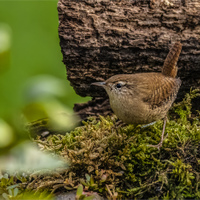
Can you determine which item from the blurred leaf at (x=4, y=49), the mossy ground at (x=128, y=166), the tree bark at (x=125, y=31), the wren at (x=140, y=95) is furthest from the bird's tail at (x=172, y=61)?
the blurred leaf at (x=4, y=49)

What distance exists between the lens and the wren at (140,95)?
2525 millimetres

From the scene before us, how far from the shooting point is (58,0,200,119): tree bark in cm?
285

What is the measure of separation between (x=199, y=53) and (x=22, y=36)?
10.2 ft

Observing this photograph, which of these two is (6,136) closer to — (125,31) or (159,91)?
(159,91)

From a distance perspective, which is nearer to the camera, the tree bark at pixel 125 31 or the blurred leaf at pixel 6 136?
the blurred leaf at pixel 6 136

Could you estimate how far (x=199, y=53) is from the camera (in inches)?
116

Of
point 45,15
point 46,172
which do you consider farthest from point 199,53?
point 45,15

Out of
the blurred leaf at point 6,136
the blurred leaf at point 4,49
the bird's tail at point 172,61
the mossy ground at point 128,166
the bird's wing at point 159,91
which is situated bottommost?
the mossy ground at point 128,166

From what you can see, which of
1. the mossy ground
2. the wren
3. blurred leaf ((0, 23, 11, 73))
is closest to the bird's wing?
the wren

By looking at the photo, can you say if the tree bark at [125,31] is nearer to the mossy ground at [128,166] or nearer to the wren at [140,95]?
the wren at [140,95]

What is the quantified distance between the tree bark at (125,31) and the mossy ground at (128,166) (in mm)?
772

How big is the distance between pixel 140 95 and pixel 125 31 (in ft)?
2.36

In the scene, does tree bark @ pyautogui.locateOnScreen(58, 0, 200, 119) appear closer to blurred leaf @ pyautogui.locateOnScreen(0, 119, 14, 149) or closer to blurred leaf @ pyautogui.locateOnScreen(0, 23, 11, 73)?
blurred leaf @ pyautogui.locateOnScreen(0, 23, 11, 73)

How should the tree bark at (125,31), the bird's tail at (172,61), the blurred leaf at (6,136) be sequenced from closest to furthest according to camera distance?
1. the blurred leaf at (6,136)
2. the bird's tail at (172,61)
3. the tree bark at (125,31)
